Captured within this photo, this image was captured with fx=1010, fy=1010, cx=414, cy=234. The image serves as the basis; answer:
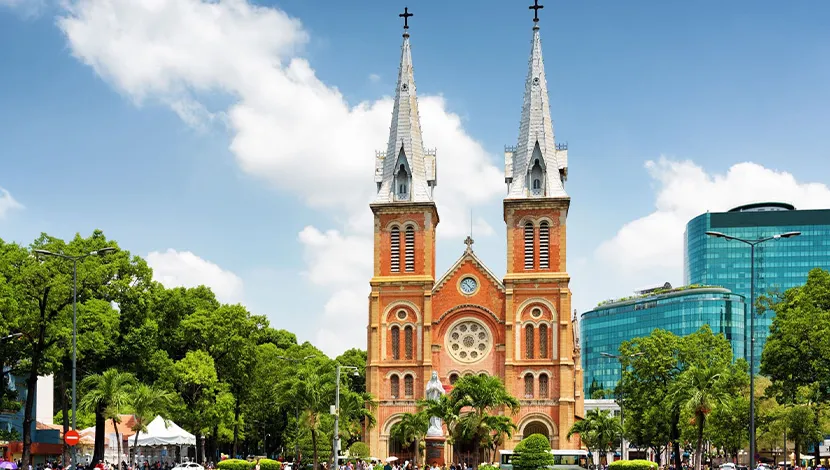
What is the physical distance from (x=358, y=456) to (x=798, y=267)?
A: 9987cm

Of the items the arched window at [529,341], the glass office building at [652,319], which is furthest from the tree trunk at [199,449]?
the glass office building at [652,319]

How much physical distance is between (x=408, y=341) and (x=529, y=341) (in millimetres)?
9889

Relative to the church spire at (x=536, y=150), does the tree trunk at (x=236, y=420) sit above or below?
below

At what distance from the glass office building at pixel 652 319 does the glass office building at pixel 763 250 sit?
5.51 meters

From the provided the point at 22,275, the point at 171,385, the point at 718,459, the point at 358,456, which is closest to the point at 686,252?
the point at 718,459

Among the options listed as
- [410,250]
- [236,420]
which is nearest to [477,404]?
[236,420]

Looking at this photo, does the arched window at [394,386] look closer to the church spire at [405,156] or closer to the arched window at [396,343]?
the arched window at [396,343]

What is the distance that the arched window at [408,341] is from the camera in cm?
8275

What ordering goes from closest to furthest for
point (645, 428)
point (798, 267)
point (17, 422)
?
point (17, 422) → point (645, 428) → point (798, 267)

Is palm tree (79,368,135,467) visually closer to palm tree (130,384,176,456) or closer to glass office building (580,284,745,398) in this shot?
palm tree (130,384,176,456)

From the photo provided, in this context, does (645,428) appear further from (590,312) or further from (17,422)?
(590,312)

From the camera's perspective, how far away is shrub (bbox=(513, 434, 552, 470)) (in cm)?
5106

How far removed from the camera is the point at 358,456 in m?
73.9

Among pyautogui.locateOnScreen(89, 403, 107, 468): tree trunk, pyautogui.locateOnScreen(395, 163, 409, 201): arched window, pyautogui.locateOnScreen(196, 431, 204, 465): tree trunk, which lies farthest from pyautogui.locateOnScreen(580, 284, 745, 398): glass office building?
pyautogui.locateOnScreen(89, 403, 107, 468): tree trunk
